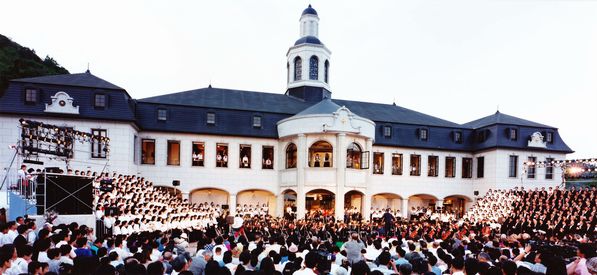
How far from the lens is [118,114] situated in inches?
1179

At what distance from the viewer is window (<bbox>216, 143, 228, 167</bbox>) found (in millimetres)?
34906

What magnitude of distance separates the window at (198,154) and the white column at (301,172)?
7976 mm

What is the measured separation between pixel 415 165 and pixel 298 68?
14977mm

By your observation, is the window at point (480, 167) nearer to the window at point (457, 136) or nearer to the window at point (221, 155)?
the window at point (457, 136)

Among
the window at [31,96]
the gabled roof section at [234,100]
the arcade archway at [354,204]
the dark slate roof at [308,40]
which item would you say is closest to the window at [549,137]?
the arcade archway at [354,204]

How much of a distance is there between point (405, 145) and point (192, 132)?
1890cm

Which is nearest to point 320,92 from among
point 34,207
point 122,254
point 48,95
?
point 48,95

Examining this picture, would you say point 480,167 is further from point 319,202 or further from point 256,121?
point 256,121

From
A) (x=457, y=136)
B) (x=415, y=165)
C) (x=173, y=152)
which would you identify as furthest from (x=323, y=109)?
(x=457, y=136)

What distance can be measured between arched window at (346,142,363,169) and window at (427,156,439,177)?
28.6ft

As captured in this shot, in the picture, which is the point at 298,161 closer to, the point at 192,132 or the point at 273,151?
the point at 273,151

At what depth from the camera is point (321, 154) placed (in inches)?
1438

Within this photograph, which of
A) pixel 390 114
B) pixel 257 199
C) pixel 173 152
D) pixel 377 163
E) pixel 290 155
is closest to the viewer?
pixel 173 152

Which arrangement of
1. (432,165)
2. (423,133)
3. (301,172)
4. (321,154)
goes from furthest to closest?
1. (432,165)
2. (423,133)
3. (321,154)
4. (301,172)
